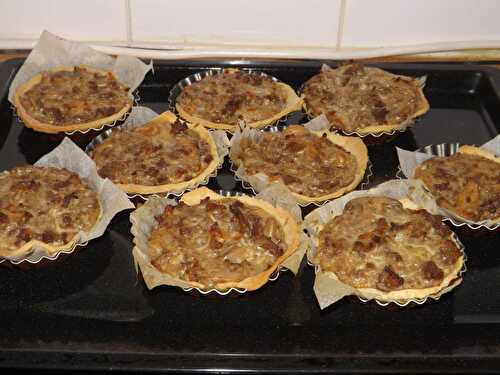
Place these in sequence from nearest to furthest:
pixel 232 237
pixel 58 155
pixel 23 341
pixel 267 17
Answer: pixel 23 341 < pixel 232 237 < pixel 58 155 < pixel 267 17

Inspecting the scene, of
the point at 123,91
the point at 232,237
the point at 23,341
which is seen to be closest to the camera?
the point at 23,341

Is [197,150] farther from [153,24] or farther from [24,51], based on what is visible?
[24,51]

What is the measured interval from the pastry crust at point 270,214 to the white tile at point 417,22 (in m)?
2.14

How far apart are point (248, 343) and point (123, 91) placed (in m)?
2.34

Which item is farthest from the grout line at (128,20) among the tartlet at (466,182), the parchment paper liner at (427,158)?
the tartlet at (466,182)

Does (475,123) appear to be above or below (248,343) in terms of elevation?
above

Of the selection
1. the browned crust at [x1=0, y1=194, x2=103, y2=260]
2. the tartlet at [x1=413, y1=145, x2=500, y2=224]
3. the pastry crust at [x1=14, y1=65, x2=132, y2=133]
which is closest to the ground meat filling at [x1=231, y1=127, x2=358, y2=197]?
the tartlet at [x1=413, y1=145, x2=500, y2=224]

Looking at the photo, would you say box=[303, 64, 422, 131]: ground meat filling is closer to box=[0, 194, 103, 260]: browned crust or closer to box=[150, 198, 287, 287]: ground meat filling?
box=[150, 198, 287, 287]: ground meat filling

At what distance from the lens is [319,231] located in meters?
3.73

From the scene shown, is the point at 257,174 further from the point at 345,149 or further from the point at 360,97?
the point at 360,97

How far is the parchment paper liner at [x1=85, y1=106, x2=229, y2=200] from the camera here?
4.04 meters

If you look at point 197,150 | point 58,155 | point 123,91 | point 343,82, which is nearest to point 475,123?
point 343,82

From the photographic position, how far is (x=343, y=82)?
4844mm

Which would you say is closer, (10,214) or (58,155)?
(10,214)
